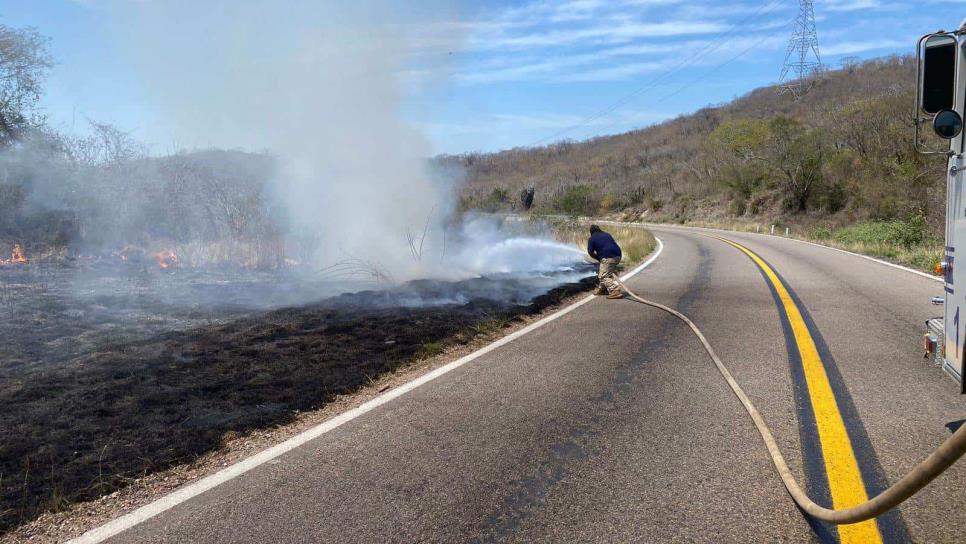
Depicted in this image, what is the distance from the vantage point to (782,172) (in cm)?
4153

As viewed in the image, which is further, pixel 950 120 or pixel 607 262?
pixel 607 262

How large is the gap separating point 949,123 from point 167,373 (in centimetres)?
666

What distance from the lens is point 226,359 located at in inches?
247

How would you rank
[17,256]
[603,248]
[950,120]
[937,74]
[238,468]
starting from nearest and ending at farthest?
[238,468] < [950,120] < [937,74] < [603,248] < [17,256]

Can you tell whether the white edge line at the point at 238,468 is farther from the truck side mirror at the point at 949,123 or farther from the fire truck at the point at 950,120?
the truck side mirror at the point at 949,123

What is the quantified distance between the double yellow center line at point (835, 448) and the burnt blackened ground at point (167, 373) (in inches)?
→ 142

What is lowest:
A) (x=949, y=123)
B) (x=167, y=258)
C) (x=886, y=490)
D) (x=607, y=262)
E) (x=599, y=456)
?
(x=599, y=456)

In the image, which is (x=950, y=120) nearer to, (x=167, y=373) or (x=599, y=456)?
(x=599, y=456)

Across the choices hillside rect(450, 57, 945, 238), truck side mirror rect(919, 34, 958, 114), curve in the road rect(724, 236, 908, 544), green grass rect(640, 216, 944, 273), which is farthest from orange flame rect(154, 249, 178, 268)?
green grass rect(640, 216, 944, 273)

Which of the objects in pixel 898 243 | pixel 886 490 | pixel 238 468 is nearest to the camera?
pixel 886 490

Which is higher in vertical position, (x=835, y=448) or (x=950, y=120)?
(x=950, y=120)

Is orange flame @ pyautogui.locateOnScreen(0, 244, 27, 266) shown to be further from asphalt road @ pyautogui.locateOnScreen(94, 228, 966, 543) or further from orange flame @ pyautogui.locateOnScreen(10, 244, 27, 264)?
asphalt road @ pyautogui.locateOnScreen(94, 228, 966, 543)

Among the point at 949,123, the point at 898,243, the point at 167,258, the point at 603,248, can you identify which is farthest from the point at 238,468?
the point at 898,243

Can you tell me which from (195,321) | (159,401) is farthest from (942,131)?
(195,321)
